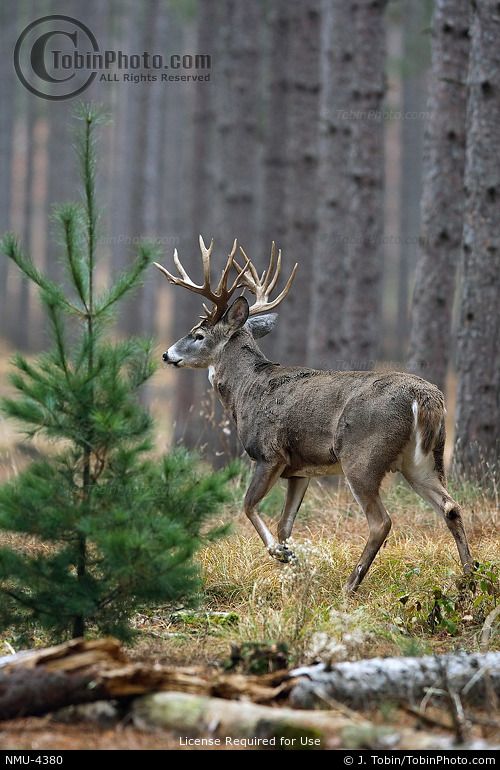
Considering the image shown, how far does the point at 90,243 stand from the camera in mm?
5566

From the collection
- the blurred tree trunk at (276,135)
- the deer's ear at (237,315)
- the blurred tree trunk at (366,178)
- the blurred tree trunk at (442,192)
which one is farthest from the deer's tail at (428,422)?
the blurred tree trunk at (276,135)

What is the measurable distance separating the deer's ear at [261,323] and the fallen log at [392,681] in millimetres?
4335

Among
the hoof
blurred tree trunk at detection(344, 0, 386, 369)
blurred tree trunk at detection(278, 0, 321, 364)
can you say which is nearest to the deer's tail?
the hoof

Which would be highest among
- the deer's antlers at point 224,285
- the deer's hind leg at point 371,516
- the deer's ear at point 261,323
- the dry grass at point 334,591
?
the deer's antlers at point 224,285

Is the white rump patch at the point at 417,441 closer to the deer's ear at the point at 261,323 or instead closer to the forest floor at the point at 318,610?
the forest floor at the point at 318,610

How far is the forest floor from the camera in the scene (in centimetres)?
491

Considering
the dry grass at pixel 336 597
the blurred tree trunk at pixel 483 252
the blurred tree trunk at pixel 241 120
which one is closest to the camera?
the dry grass at pixel 336 597

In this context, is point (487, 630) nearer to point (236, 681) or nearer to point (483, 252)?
point (236, 681)

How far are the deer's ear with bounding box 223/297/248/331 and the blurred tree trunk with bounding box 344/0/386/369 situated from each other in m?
4.49

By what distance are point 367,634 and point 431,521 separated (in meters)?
2.81

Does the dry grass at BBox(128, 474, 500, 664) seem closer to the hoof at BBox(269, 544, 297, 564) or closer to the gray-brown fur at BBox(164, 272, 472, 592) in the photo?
the hoof at BBox(269, 544, 297, 564)

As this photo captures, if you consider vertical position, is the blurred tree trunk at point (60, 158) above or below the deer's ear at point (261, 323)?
above

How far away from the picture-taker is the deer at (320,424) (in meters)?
6.61

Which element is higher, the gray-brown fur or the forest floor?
the gray-brown fur
